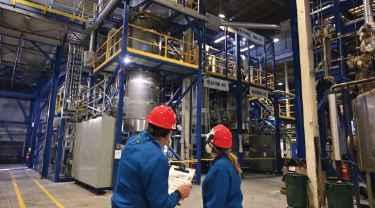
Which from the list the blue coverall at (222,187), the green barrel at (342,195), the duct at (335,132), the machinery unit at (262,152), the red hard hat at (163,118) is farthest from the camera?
the machinery unit at (262,152)

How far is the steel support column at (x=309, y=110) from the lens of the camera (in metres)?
6.06

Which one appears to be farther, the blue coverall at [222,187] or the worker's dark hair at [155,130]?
the blue coverall at [222,187]

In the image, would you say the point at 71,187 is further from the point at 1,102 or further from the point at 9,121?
the point at 1,102

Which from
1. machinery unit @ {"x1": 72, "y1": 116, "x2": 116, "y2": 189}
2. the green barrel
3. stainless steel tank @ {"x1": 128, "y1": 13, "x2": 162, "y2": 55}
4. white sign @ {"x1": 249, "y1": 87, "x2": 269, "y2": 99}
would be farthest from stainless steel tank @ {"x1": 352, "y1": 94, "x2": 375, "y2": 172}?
white sign @ {"x1": 249, "y1": 87, "x2": 269, "y2": 99}

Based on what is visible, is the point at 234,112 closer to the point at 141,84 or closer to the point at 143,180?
the point at 141,84

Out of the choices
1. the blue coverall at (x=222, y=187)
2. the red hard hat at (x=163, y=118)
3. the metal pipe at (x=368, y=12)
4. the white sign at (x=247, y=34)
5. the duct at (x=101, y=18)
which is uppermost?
the white sign at (x=247, y=34)

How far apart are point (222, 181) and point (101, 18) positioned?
1034cm

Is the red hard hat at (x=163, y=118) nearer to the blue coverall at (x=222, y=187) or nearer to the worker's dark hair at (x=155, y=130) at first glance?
the worker's dark hair at (x=155, y=130)

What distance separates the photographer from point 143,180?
5.50 feet

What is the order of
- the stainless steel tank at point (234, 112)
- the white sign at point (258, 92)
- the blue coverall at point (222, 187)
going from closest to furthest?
the blue coverall at point (222, 187)
the white sign at point (258, 92)
the stainless steel tank at point (234, 112)

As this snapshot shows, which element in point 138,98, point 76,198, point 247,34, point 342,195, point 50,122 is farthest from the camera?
point 247,34

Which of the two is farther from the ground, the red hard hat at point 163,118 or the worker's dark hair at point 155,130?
the red hard hat at point 163,118

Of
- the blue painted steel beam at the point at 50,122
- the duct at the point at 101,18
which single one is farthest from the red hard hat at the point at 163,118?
the blue painted steel beam at the point at 50,122

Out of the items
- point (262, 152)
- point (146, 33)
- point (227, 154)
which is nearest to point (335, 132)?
point (227, 154)
